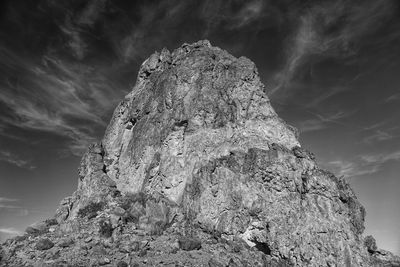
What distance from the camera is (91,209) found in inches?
2413

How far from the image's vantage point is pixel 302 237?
52.1 meters

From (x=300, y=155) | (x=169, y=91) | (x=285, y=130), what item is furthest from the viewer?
(x=169, y=91)

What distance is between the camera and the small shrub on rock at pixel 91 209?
60.6 meters

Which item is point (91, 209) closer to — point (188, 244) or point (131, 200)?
point (131, 200)

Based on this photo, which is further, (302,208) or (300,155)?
(300,155)

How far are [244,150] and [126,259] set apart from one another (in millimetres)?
32717

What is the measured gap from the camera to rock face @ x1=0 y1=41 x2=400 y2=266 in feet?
164

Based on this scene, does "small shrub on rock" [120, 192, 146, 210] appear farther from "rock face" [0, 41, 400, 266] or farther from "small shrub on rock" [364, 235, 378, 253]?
"small shrub on rock" [364, 235, 378, 253]

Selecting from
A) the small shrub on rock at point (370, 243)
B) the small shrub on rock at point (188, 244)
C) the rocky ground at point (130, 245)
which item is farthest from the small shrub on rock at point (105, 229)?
the small shrub on rock at point (370, 243)

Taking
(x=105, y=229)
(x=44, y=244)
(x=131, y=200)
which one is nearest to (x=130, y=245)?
(x=105, y=229)

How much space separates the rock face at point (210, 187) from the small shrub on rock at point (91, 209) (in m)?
0.40

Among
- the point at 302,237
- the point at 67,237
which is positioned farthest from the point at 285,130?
the point at 67,237

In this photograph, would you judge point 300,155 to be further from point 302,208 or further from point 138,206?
point 138,206

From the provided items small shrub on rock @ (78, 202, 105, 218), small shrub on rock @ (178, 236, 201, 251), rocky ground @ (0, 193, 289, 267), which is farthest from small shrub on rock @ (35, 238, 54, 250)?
small shrub on rock @ (178, 236, 201, 251)
